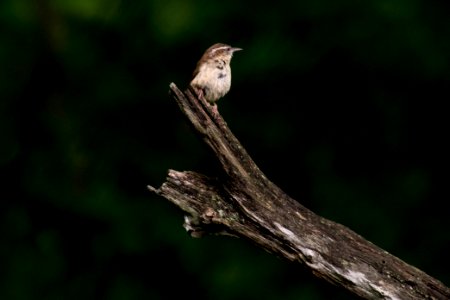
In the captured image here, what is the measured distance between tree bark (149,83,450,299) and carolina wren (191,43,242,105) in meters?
0.88

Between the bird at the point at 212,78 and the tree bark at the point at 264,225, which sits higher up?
the bird at the point at 212,78

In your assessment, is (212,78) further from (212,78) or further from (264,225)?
(264,225)

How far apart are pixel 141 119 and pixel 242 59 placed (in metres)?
1.08

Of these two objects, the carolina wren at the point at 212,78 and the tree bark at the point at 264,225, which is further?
the carolina wren at the point at 212,78

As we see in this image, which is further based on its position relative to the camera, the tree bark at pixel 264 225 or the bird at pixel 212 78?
the bird at pixel 212 78

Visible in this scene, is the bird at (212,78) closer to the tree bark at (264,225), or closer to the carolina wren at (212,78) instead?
the carolina wren at (212,78)

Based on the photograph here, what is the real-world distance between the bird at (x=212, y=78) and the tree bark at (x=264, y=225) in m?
0.88

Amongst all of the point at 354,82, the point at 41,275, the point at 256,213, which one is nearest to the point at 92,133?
the point at 41,275

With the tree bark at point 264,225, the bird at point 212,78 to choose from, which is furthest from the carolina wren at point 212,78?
the tree bark at point 264,225

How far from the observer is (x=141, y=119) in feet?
31.2

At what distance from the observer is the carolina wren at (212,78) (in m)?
5.72

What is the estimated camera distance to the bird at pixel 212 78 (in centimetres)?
572

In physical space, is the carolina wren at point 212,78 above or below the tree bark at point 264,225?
above

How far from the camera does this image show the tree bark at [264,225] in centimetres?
462
